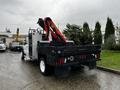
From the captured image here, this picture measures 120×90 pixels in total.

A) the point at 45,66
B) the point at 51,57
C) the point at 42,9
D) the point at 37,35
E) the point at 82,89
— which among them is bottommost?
the point at 82,89

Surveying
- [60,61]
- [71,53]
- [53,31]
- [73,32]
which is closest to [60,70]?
[60,61]

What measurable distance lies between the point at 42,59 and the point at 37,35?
1.77 m

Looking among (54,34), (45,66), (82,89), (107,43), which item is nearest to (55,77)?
(45,66)

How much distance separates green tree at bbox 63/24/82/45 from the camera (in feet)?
65.0

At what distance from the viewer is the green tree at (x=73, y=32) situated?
19.8 meters

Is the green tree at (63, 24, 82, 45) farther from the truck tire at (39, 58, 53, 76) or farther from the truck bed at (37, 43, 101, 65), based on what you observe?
the truck tire at (39, 58, 53, 76)

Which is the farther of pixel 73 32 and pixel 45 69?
pixel 73 32

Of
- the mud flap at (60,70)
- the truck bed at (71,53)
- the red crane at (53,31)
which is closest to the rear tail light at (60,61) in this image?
the truck bed at (71,53)

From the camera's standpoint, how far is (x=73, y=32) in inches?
820

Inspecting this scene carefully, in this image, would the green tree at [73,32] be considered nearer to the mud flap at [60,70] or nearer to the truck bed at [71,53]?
→ the truck bed at [71,53]

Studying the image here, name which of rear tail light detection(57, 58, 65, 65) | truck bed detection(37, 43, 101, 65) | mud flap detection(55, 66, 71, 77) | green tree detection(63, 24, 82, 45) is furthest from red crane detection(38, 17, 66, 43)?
green tree detection(63, 24, 82, 45)

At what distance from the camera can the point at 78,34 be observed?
20547 mm

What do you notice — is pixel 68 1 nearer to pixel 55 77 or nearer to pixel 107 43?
pixel 107 43

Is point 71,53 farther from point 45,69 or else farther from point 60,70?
point 45,69
